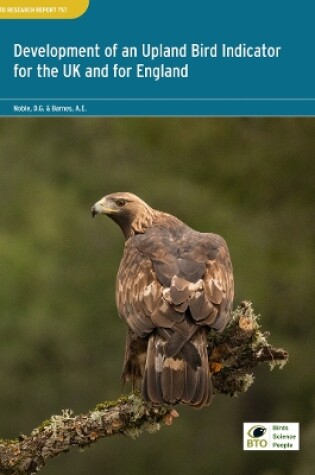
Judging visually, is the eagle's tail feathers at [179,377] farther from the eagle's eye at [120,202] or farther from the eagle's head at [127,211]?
the eagle's eye at [120,202]

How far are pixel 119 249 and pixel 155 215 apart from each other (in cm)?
431

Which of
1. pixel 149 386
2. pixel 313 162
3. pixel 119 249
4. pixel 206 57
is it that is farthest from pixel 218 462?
pixel 149 386

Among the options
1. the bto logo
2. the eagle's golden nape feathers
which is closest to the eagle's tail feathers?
the eagle's golden nape feathers

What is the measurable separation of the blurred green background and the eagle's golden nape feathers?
4391 mm

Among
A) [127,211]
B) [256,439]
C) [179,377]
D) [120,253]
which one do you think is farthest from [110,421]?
[120,253]

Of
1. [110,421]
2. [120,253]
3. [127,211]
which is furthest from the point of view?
[120,253]

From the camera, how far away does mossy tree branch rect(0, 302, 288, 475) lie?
7758mm

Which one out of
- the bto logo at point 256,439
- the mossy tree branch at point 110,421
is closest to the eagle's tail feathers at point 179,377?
the mossy tree branch at point 110,421

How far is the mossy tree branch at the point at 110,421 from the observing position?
7.76 meters

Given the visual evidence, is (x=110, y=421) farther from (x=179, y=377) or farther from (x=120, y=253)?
(x=120, y=253)

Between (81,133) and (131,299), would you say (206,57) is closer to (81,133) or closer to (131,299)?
(131,299)

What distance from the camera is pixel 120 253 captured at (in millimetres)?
13938

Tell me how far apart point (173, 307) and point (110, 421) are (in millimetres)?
680

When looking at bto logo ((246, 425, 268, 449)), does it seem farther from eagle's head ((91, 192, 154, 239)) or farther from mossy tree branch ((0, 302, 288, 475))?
eagle's head ((91, 192, 154, 239))
